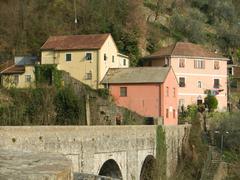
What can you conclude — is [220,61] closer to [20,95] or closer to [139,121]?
[139,121]

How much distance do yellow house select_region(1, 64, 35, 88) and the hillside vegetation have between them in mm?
7071

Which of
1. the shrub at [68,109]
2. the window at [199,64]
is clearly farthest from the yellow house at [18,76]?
the window at [199,64]

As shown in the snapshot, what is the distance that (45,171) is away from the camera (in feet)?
10.7

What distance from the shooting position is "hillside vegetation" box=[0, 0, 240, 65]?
65750 mm

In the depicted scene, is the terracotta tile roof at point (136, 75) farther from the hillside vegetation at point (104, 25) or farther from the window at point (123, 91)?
the hillside vegetation at point (104, 25)

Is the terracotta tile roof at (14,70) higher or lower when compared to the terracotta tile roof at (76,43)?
lower

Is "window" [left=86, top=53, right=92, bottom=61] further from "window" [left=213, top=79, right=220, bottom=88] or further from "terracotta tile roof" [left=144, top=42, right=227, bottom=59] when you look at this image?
"window" [left=213, top=79, right=220, bottom=88]

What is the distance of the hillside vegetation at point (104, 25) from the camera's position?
65.8 m

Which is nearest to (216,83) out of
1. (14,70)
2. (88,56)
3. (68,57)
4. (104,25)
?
(104,25)

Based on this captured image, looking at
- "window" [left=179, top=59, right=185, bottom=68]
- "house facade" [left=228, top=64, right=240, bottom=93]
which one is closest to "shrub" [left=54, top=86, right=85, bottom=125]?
"window" [left=179, top=59, right=185, bottom=68]

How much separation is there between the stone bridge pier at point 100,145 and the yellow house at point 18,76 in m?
17.3

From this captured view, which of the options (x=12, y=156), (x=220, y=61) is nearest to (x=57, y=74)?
(x=220, y=61)

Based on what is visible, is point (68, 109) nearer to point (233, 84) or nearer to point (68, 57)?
point (68, 57)

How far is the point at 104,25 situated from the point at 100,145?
4251 cm
